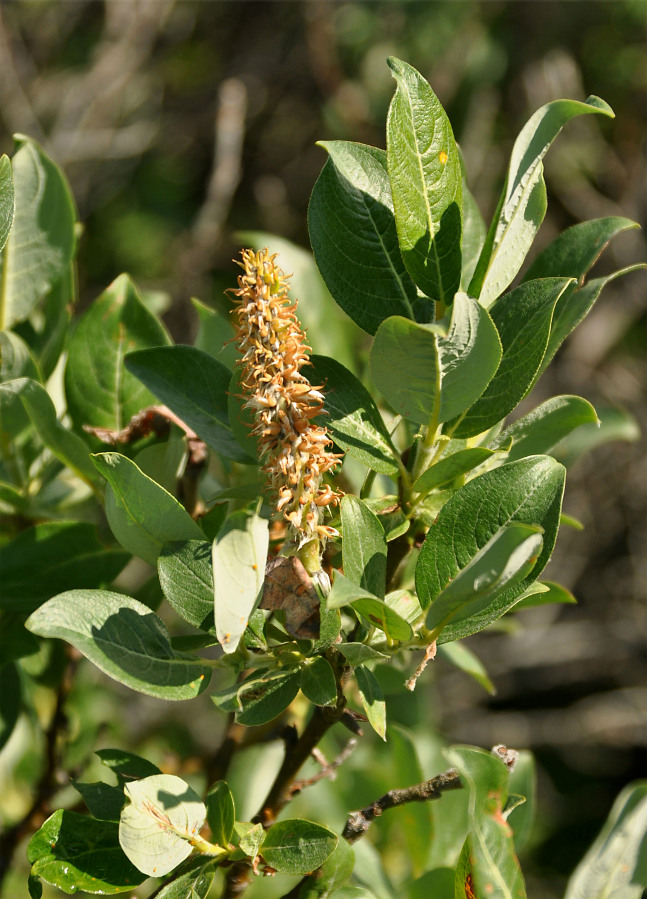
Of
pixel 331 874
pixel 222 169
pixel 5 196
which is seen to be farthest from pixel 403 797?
pixel 222 169

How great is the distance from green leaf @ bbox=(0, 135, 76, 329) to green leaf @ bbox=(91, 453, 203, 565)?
360 millimetres

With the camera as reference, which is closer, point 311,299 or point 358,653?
point 358,653

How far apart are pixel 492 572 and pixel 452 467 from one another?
116 millimetres

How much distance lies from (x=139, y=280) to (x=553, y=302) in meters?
3.42

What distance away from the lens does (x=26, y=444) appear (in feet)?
2.77

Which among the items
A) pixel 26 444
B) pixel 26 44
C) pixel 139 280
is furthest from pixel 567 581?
pixel 26 44

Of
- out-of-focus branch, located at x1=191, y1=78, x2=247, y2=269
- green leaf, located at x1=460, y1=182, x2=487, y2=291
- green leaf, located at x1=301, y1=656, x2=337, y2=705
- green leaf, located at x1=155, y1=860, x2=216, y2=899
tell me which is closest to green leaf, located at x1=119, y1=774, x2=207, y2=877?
green leaf, located at x1=155, y1=860, x2=216, y2=899

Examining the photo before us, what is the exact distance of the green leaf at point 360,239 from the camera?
59 centimetres

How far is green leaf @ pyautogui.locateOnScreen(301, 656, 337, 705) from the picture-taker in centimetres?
55

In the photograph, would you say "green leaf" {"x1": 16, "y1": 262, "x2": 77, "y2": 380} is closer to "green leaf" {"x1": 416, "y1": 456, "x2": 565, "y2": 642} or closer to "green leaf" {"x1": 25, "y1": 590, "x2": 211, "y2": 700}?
"green leaf" {"x1": 25, "y1": 590, "x2": 211, "y2": 700}

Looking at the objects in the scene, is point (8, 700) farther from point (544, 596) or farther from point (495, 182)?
point (495, 182)

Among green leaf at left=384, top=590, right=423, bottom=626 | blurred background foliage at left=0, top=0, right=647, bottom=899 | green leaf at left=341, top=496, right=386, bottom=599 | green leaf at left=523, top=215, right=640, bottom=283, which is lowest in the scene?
blurred background foliage at left=0, top=0, right=647, bottom=899

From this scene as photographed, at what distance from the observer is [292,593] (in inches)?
22.2

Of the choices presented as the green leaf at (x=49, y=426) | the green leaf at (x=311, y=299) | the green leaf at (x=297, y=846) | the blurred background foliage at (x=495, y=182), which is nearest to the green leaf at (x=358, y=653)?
the green leaf at (x=297, y=846)
